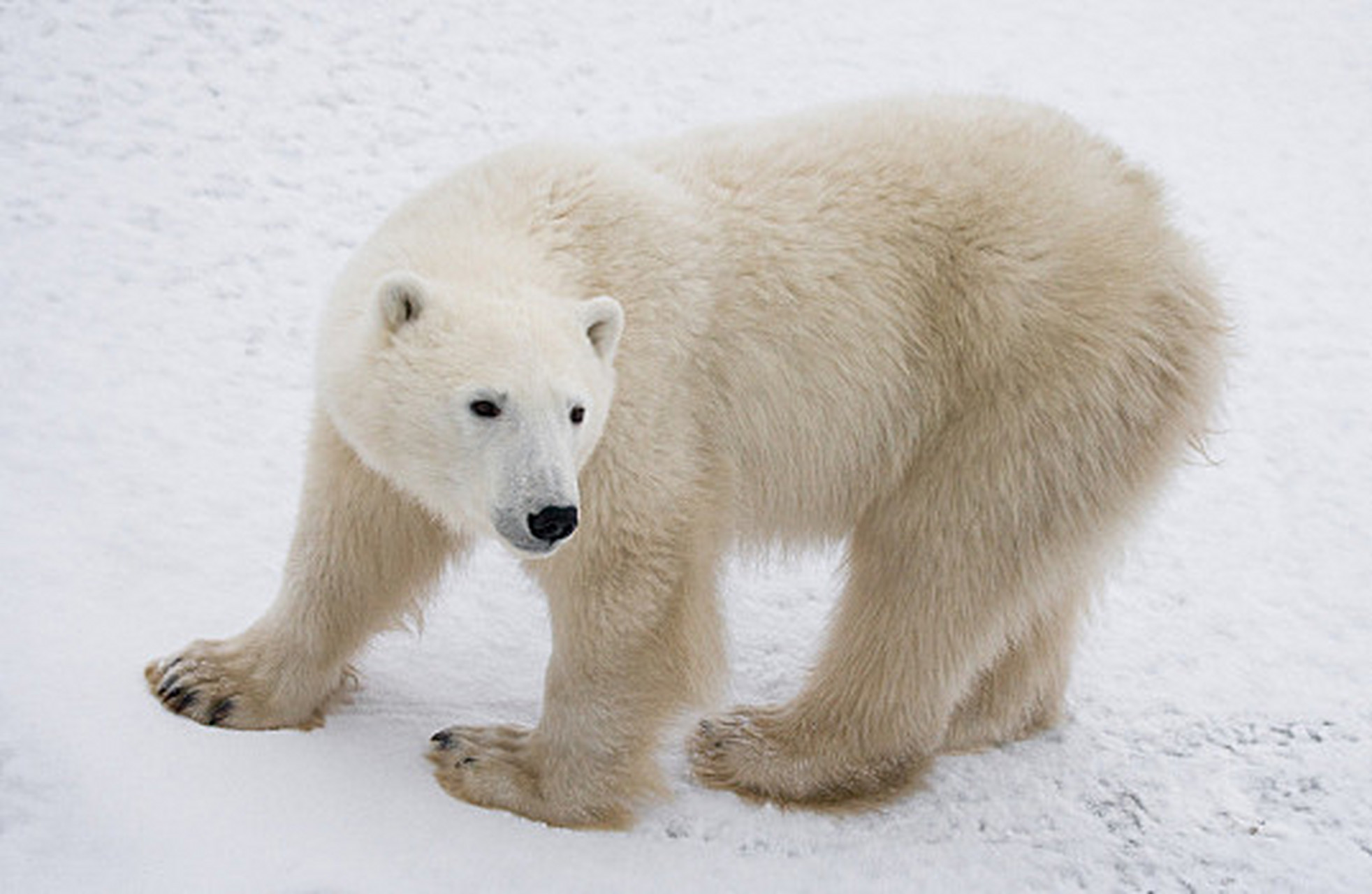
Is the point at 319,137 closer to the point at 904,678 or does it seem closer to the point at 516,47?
the point at 516,47

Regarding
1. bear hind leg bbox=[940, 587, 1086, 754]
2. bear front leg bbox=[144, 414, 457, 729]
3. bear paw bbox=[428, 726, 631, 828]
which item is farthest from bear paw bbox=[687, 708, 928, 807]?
bear front leg bbox=[144, 414, 457, 729]

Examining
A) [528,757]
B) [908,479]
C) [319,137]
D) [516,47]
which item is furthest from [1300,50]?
[528,757]

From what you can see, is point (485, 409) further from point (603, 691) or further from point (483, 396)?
point (603, 691)

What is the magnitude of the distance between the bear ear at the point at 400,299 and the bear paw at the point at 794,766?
→ 1771 millimetres

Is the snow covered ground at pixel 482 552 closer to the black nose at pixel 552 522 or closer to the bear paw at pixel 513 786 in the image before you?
the bear paw at pixel 513 786

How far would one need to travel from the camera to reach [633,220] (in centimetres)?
372

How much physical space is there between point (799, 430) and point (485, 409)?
1.21m

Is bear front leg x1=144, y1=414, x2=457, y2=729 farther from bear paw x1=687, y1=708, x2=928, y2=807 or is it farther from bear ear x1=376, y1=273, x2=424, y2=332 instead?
bear paw x1=687, y1=708, x2=928, y2=807

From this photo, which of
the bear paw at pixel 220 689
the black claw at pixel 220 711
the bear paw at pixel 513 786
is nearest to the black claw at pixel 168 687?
the bear paw at pixel 220 689

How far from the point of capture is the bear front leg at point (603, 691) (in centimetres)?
358

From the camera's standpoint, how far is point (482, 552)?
5.14 metres

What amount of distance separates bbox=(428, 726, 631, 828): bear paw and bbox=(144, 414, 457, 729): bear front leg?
17.1 inches

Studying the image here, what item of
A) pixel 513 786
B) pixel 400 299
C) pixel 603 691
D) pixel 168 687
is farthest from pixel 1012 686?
pixel 168 687

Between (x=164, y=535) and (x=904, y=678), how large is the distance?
245cm
